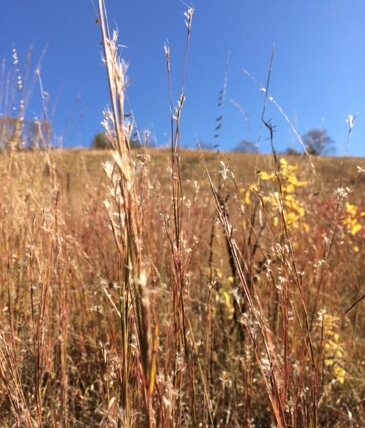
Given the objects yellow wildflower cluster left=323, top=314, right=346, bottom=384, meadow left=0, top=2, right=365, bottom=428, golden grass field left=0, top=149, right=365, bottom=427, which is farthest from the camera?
yellow wildflower cluster left=323, top=314, right=346, bottom=384

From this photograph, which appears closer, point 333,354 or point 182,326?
point 182,326

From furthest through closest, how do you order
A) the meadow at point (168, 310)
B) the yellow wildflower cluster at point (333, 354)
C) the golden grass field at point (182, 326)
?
the yellow wildflower cluster at point (333, 354) → the golden grass field at point (182, 326) → the meadow at point (168, 310)

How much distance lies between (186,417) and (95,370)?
424 millimetres

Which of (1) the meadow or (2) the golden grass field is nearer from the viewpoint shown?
(1) the meadow

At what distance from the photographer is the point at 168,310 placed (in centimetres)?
200

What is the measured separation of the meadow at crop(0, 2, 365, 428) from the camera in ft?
2.06

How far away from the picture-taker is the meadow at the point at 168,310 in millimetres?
629

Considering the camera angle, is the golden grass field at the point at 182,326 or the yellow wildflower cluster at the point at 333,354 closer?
the golden grass field at the point at 182,326

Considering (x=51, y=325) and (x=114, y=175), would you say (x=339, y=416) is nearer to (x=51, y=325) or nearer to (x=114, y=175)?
(x=51, y=325)

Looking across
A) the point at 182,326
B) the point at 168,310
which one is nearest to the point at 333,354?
the point at 168,310

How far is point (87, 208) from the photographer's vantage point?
2799mm

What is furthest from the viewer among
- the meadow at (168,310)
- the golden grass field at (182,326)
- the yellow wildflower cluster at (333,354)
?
the yellow wildflower cluster at (333,354)

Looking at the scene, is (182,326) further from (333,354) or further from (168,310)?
(333,354)

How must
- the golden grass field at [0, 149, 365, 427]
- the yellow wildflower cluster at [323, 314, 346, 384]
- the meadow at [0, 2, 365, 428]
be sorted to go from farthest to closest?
the yellow wildflower cluster at [323, 314, 346, 384] → the golden grass field at [0, 149, 365, 427] → the meadow at [0, 2, 365, 428]
